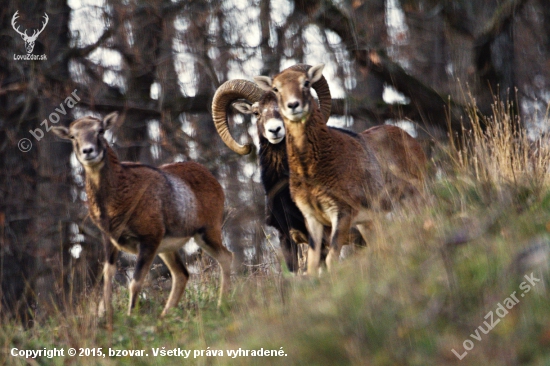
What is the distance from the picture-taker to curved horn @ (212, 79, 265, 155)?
1152cm

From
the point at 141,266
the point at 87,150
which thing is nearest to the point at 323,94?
the point at 87,150

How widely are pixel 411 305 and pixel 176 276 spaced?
546 centimetres

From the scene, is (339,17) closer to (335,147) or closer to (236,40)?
(236,40)

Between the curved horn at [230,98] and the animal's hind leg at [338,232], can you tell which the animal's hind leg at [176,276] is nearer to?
the curved horn at [230,98]

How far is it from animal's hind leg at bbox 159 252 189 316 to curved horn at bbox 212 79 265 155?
5.90ft

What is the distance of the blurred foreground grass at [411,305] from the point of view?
4863 millimetres

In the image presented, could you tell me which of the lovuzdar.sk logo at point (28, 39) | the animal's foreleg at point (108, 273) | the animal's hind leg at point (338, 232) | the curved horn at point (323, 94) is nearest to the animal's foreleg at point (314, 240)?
the animal's hind leg at point (338, 232)

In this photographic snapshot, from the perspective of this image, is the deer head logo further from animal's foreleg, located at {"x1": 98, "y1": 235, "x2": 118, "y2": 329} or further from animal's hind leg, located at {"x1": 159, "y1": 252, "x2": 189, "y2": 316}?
animal's foreleg, located at {"x1": 98, "y1": 235, "x2": 118, "y2": 329}

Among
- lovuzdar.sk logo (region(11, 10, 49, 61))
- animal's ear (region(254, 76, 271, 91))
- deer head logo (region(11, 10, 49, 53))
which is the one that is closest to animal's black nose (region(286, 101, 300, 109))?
animal's ear (region(254, 76, 271, 91))

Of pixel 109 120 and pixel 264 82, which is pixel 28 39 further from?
pixel 264 82

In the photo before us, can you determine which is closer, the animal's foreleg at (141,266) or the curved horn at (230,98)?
the animal's foreleg at (141,266)

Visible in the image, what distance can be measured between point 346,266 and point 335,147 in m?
2.19

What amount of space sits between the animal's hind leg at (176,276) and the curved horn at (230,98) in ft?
5.90

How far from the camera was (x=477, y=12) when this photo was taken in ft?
50.4
